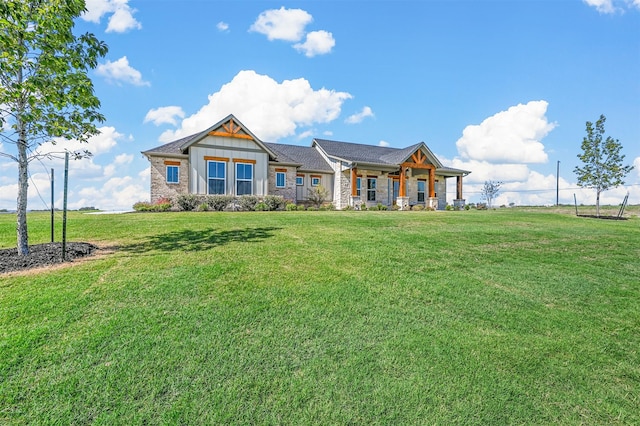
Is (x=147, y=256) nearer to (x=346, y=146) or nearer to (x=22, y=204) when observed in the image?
(x=22, y=204)

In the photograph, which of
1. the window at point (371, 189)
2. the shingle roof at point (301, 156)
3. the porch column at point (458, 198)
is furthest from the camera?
the porch column at point (458, 198)

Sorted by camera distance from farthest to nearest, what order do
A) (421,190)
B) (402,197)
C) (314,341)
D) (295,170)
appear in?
(421,190)
(402,197)
(295,170)
(314,341)

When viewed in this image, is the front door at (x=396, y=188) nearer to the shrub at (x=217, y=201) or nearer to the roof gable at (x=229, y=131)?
the roof gable at (x=229, y=131)

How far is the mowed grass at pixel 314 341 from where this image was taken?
280 centimetres

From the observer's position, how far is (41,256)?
6.20 m

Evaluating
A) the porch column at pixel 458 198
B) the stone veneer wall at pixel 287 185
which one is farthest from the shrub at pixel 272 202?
the porch column at pixel 458 198

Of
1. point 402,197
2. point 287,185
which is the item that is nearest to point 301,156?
point 287,185

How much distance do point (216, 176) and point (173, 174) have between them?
8.06 ft

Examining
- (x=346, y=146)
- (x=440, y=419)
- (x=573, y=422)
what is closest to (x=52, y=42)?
(x=440, y=419)

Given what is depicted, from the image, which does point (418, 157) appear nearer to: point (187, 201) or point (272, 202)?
point (272, 202)

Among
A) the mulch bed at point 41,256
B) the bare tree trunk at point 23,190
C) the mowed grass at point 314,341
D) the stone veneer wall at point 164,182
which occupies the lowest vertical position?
the mowed grass at point 314,341

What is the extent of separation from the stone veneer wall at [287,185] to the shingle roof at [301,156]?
71 centimetres

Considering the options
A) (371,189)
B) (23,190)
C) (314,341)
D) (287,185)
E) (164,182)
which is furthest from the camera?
(371,189)

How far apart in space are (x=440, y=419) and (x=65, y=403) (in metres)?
3.24
